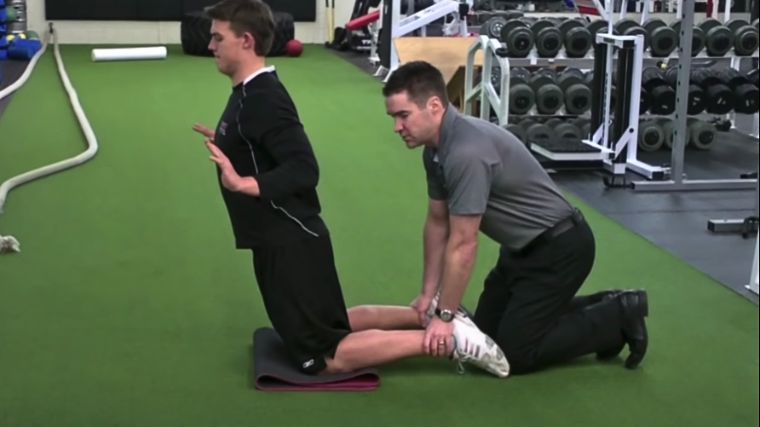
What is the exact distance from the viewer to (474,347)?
3.18 m

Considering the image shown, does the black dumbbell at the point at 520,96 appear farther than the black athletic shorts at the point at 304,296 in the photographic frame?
Yes

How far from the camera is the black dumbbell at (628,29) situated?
7.10m

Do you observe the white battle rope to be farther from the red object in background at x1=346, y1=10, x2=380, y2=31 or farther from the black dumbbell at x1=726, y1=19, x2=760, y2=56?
the black dumbbell at x1=726, y1=19, x2=760, y2=56

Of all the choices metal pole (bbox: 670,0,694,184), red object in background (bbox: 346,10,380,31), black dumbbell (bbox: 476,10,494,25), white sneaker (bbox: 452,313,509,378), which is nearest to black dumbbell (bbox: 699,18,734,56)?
metal pole (bbox: 670,0,694,184)

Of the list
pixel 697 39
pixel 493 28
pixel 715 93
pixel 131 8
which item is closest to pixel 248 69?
pixel 715 93

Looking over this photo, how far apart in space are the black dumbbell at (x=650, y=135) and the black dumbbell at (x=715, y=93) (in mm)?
371

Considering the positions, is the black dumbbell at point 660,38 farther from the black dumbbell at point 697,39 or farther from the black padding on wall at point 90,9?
the black padding on wall at point 90,9

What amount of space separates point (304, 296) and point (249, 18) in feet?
2.78

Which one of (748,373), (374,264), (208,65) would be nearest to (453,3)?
(208,65)

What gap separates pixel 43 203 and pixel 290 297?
293cm

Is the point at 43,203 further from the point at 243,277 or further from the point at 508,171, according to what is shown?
the point at 508,171

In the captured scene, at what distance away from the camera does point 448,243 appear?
3.07 meters

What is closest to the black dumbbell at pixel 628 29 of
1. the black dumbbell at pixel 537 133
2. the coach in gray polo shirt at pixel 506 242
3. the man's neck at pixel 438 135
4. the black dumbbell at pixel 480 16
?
the black dumbbell at pixel 537 133

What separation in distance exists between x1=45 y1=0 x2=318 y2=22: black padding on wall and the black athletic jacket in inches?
465
